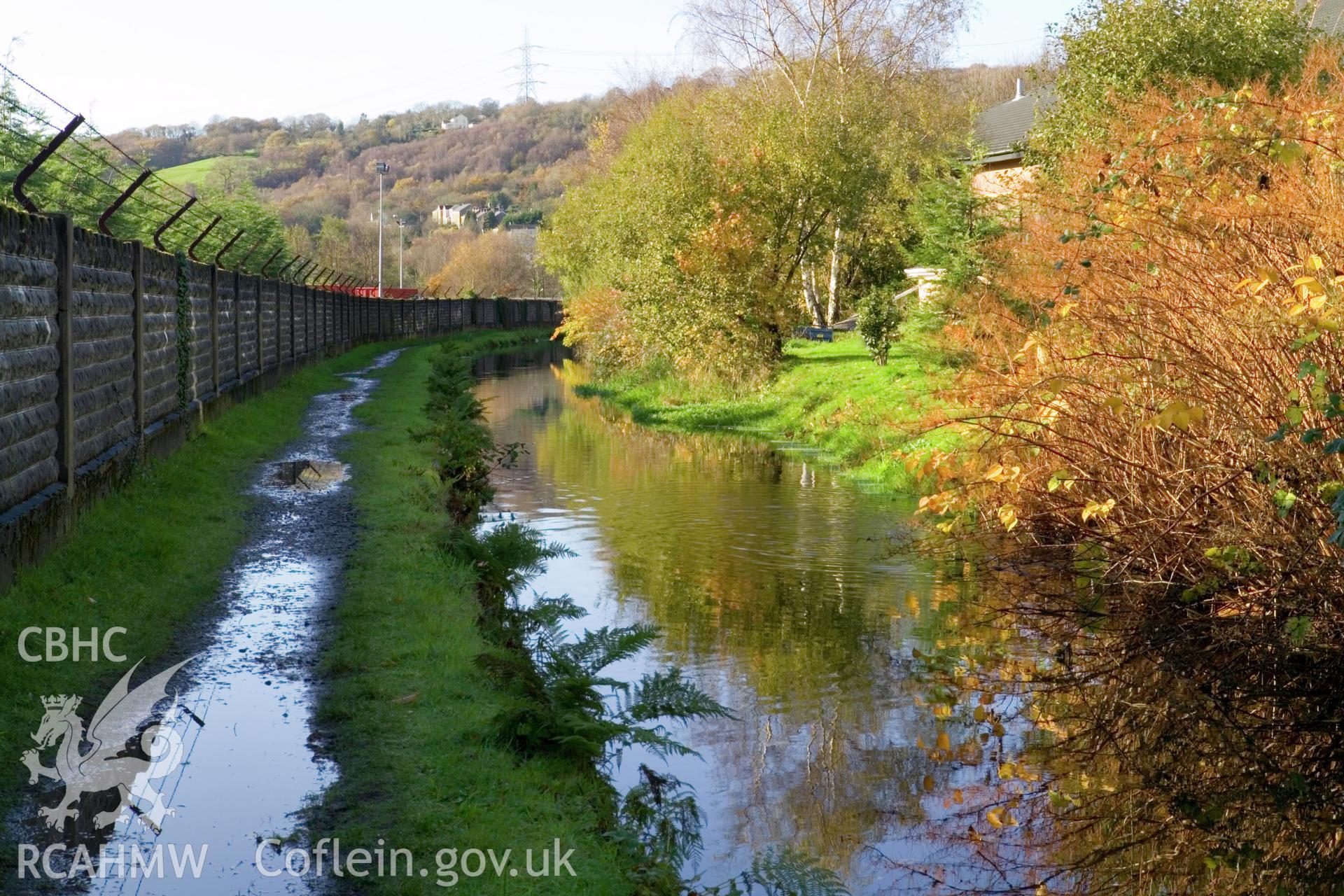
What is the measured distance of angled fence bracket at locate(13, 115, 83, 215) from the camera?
8258 mm

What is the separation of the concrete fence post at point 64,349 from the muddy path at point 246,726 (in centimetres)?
129

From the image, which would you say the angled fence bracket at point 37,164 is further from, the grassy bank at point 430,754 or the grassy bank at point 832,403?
the grassy bank at point 832,403

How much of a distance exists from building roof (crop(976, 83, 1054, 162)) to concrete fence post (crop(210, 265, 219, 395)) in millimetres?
21546

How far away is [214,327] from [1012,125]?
1110 inches

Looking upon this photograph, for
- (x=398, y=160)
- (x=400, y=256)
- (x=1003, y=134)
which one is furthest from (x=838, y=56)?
(x=398, y=160)

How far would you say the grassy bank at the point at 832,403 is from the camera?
17.4m

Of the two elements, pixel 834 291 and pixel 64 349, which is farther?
pixel 834 291

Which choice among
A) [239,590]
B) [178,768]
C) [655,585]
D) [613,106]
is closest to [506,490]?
[655,585]

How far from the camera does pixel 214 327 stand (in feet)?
55.3

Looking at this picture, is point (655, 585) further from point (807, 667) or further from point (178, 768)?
point (178, 768)

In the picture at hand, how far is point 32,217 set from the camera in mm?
8273

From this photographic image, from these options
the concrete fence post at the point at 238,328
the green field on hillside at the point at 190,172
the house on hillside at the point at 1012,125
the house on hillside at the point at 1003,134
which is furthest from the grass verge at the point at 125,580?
the green field on hillside at the point at 190,172

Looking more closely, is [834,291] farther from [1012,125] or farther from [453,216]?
[453,216]

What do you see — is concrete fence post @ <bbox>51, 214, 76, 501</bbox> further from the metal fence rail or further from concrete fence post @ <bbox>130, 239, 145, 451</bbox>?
concrete fence post @ <bbox>130, 239, 145, 451</bbox>
